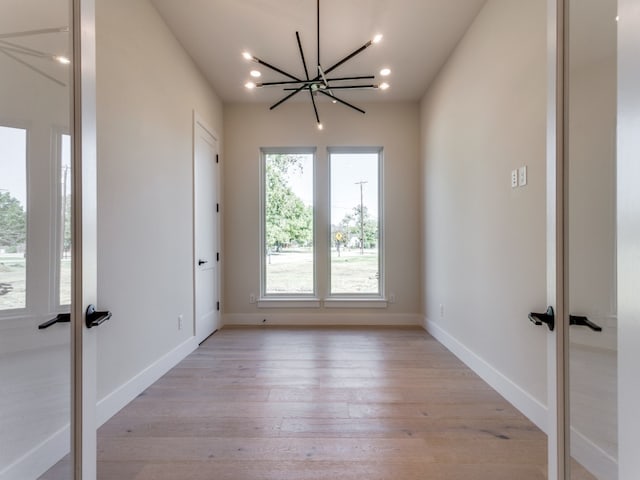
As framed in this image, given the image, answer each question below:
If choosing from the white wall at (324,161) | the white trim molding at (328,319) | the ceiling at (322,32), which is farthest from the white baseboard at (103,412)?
the ceiling at (322,32)

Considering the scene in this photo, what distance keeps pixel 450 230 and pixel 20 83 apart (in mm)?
3300

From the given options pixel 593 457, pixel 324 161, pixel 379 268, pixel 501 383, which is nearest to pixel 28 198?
pixel 593 457

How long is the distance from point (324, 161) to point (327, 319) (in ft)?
7.35

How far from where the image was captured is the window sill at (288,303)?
4.21 m

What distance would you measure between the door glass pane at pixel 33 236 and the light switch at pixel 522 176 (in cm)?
242

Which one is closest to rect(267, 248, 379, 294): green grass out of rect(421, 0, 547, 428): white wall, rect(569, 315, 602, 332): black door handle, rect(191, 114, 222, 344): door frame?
rect(191, 114, 222, 344): door frame

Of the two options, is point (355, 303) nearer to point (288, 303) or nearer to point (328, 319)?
point (328, 319)

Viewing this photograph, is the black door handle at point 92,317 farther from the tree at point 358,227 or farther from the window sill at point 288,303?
the tree at point 358,227

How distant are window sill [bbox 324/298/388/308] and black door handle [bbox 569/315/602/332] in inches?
130

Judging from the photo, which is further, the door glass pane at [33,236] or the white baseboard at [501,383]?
the white baseboard at [501,383]

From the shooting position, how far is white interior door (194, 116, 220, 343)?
11.0ft

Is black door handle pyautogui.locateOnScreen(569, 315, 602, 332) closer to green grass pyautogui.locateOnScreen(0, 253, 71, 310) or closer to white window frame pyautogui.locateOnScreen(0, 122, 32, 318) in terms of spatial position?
green grass pyautogui.locateOnScreen(0, 253, 71, 310)

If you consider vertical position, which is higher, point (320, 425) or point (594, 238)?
point (594, 238)

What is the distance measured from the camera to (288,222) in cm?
434
